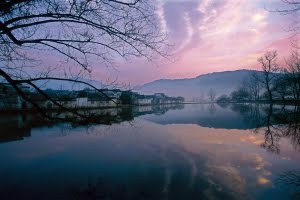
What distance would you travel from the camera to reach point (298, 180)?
877cm

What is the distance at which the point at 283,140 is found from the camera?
52.1 feet

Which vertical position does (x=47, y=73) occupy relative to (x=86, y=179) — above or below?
above

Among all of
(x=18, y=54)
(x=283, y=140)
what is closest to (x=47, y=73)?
(x=18, y=54)

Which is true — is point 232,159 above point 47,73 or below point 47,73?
below

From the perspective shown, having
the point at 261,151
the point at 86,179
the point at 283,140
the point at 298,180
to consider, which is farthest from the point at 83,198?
the point at 283,140

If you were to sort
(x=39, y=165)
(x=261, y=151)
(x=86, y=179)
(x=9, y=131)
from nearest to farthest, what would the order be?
(x=86, y=179) < (x=39, y=165) < (x=261, y=151) < (x=9, y=131)

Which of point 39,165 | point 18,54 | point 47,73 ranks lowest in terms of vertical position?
point 39,165

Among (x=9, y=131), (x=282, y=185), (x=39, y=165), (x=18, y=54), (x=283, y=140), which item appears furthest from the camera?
(x=9, y=131)

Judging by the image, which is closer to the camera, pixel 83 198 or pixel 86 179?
pixel 83 198

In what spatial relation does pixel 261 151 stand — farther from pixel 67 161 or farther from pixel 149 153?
pixel 67 161

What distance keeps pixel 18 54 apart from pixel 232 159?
10222 millimetres

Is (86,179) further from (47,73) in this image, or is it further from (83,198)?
(47,73)

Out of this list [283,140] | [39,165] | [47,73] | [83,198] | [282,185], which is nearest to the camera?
[47,73]

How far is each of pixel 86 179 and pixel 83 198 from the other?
1789mm
